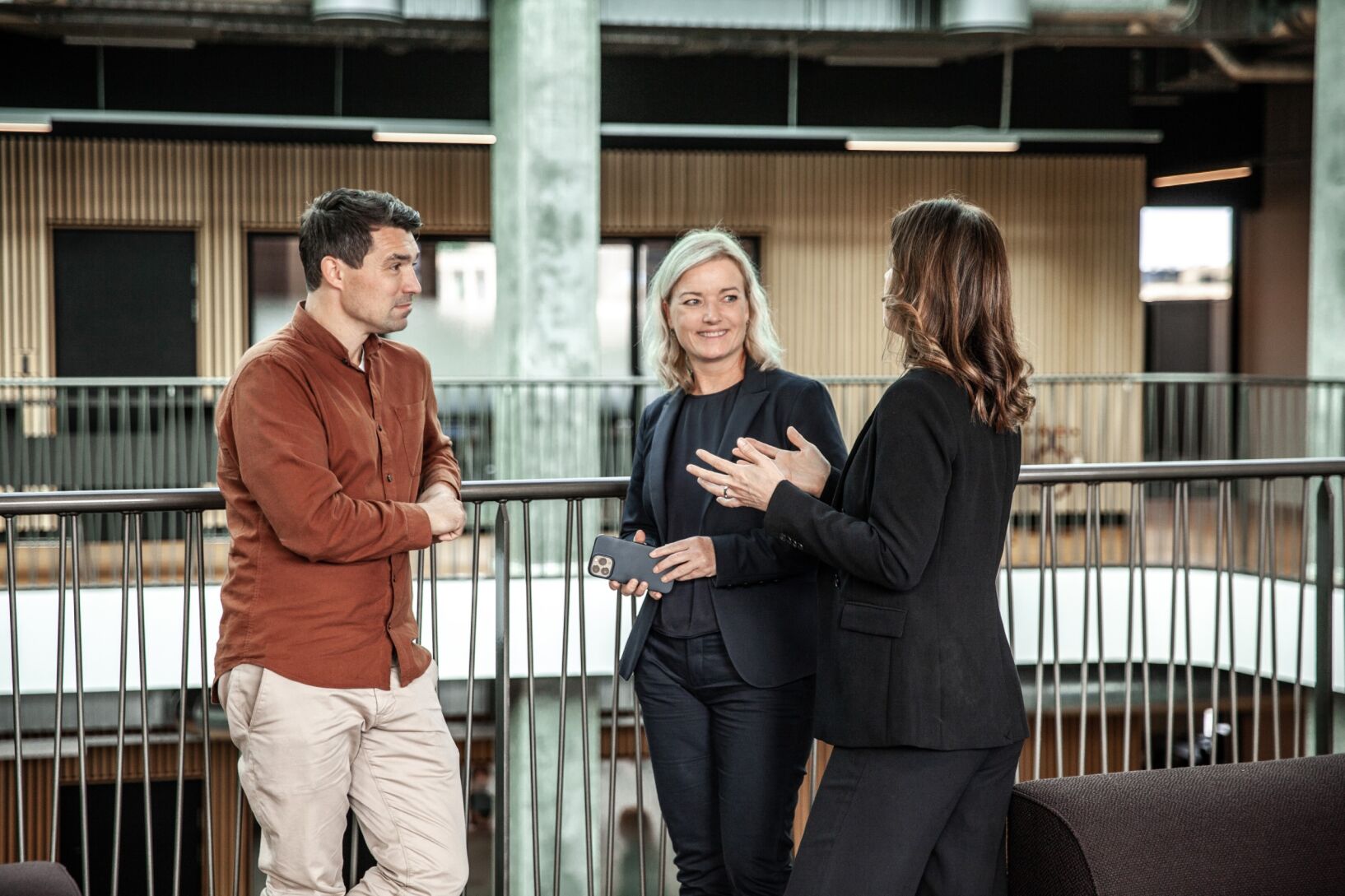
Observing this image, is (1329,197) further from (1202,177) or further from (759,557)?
(759,557)

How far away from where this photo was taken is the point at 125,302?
43.9 ft

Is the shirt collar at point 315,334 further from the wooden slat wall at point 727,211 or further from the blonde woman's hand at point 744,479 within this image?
the wooden slat wall at point 727,211

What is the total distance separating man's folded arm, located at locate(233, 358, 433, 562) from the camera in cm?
254

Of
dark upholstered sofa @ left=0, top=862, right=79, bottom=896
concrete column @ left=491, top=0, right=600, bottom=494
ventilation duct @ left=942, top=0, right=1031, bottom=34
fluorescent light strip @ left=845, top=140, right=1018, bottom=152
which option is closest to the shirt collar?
dark upholstered sofa @ left=0, top=862, right=79, bottom=896

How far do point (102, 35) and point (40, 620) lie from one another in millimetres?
5233

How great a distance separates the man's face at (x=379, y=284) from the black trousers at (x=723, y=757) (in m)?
0.91

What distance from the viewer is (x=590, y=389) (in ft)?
34.2

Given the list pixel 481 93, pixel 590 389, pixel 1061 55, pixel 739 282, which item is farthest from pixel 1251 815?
pixel 1061 55

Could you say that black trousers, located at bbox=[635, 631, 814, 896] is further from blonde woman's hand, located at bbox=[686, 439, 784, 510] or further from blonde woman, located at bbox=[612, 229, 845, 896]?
blonde woman's hand, located at bbox=[686, 439, 784, 510]

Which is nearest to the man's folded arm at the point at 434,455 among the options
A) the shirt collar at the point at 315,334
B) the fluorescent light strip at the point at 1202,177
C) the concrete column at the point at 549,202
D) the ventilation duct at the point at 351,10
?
the shirt collar at the point at 315,334

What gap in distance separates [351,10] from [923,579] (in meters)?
9.10

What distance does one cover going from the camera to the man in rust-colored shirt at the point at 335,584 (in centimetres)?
259

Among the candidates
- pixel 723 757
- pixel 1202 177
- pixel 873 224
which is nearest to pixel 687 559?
pixel 723 757

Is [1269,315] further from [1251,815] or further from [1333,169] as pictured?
[1251,815]
